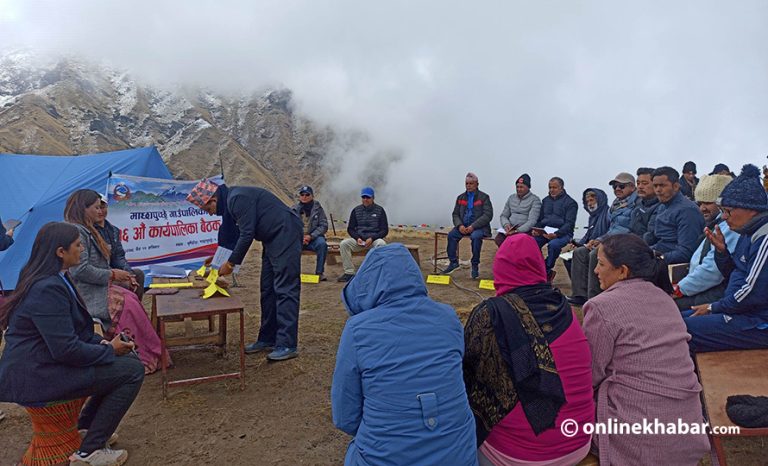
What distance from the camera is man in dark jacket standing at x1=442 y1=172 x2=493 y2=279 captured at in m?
7.78

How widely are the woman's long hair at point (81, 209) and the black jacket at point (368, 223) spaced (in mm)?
4334

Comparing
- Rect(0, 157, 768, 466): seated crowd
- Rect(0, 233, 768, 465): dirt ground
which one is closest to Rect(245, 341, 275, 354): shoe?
Rect(0, 233, 768, 465): dirt ground

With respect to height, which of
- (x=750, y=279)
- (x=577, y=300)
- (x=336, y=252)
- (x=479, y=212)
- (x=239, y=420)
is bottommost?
(x=239, y=420)

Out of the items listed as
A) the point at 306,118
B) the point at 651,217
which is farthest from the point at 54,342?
the point at 306,118

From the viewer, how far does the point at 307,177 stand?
119ft

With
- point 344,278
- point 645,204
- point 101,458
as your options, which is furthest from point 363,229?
point 101,458

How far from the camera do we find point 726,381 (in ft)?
8.40

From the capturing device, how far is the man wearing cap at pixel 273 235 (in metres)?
4.20

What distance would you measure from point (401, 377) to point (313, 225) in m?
6.14

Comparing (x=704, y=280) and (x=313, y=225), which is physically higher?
(x=313, y=225)

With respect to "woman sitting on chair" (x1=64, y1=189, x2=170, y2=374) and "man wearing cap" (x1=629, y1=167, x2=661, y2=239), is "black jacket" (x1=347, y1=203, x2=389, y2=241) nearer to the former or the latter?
"man wearing cap" (x1=629, y1=167, x2=661, y2=239)

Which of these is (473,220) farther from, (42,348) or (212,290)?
(42,348)

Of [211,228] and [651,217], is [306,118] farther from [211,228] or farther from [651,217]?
[651,217]

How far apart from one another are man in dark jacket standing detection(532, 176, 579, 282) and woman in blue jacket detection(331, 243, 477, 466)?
559 cm
